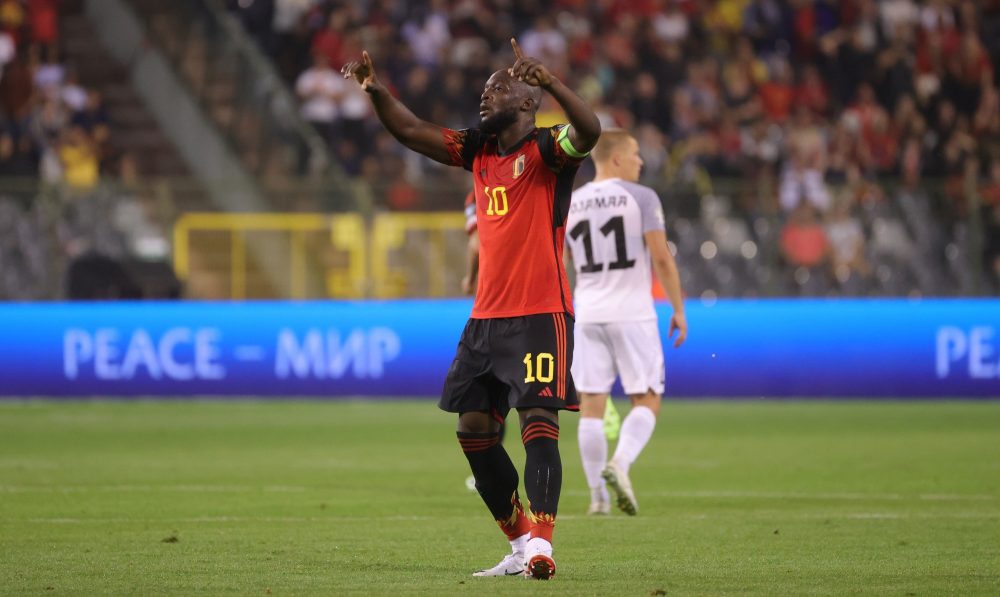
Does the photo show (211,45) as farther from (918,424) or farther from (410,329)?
(918,424)

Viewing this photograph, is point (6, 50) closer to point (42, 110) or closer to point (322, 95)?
point (42, 110)

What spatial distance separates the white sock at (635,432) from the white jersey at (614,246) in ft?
1.85

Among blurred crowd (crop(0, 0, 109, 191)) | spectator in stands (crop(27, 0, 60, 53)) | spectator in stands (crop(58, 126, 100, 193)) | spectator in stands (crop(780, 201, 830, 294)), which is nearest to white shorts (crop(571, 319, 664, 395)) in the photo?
spectator in stands (crop(780, 201, 830, 294))

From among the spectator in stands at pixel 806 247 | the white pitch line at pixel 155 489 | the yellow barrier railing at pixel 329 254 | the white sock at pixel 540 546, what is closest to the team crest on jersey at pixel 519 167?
the white sock at pixel 540 546

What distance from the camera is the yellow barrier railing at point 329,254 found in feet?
67.8

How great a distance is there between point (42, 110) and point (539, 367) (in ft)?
58.8

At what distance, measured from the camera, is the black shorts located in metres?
7.61

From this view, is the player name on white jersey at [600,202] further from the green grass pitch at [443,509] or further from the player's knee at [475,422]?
the player's knee at [475,422]

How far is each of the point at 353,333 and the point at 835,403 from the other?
527 cm

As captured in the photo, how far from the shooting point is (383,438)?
1583cm

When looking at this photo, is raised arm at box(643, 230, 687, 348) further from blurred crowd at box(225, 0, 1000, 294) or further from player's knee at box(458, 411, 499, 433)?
blurred crowd at box(225, 0, 1000, 294)

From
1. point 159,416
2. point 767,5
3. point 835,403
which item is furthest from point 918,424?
point 767,5

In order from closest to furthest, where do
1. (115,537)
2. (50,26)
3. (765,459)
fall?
(115,537)
(765,459)
(50,26)

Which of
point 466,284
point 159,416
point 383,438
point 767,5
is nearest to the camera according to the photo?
point 466,284
